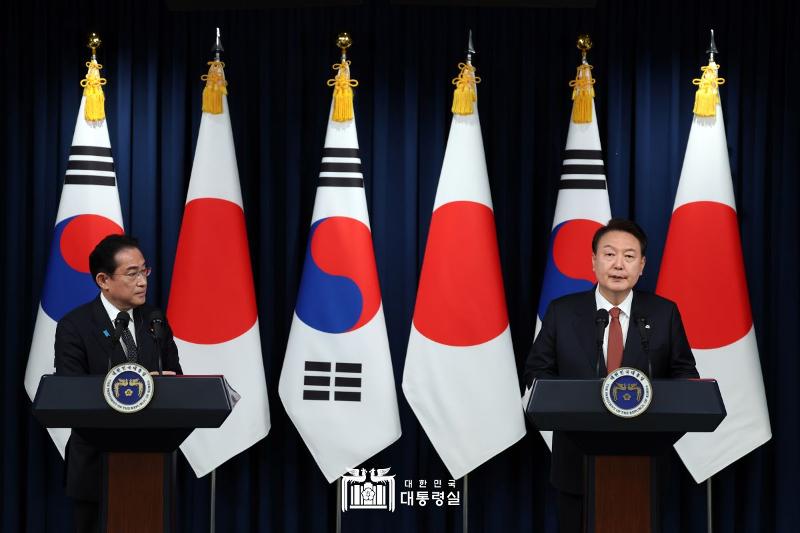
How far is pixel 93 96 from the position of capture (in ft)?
14.9

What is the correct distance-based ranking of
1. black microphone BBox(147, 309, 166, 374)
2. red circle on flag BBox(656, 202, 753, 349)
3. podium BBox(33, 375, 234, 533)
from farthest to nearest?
red circle on flag BBox(656, 202, 753, 349) < black microphone BBox(147, 309, 166, 374) < podium BBox(33, 375, 234, 533)

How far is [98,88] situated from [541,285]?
2242 millimetres

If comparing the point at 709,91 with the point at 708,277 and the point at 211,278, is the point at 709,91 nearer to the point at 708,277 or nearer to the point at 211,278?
the point at 708,277

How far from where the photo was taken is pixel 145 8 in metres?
4.84

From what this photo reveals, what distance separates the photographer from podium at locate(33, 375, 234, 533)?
104 inches

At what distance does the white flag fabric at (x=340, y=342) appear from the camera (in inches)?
174

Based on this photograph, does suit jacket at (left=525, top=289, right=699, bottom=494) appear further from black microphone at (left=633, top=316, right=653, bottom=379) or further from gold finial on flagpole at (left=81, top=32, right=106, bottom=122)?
gold finial on flagpole at (left=81, top=32, right=106, bottom=122)

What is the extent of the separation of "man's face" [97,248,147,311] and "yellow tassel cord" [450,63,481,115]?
6.10 ft

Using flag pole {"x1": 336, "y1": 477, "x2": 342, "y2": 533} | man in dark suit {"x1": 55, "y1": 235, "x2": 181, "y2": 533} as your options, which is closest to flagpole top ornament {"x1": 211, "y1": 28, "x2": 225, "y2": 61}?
man in dark suit {"x1": 55, "y1": 235, "x2": 181, "y2": 533}

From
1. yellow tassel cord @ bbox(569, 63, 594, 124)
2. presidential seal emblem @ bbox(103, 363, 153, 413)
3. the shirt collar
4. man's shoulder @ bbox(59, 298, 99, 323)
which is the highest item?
yellow tassel cord @ bbox(569, 63, 594, 124)

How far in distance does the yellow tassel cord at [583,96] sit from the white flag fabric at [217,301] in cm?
157

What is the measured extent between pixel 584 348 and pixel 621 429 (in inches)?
17.9

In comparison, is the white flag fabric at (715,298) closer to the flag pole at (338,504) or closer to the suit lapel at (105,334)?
the flag pole at (338,504)

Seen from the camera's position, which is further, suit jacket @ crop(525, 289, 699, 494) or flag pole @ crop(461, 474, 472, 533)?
flag pole @ crop(461, 474, 472, 533)
